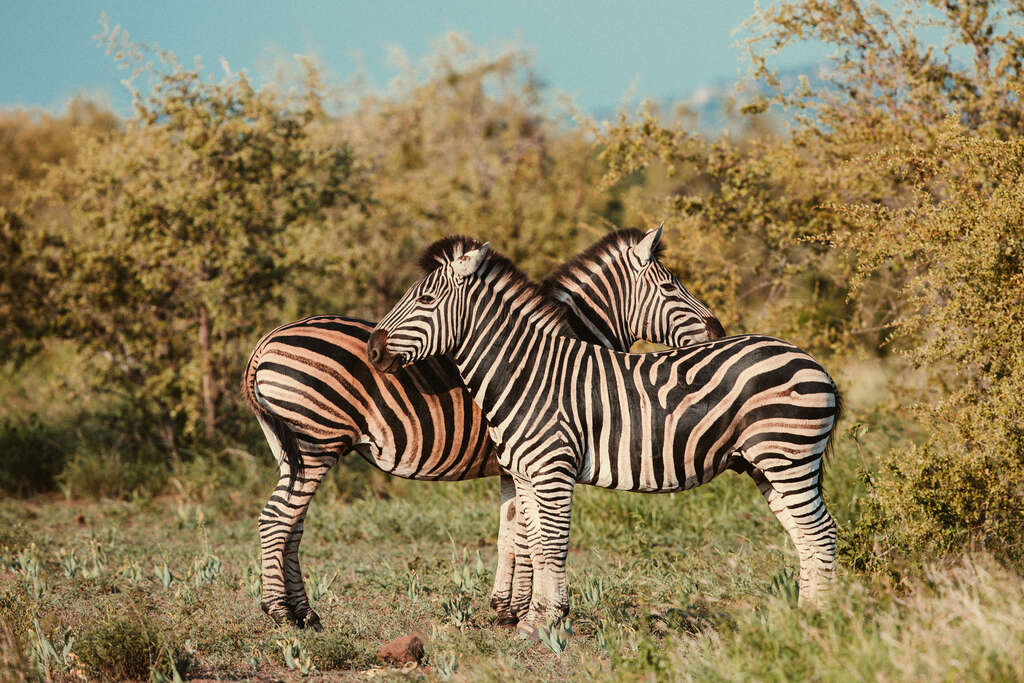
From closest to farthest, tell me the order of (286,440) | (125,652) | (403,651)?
(125,652) < (403,651) < (286,440)

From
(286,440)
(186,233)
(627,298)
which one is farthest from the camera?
(186,233)

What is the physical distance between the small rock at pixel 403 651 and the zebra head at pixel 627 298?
2.20 m

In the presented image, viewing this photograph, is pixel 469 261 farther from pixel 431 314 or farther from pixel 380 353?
pixel 380 353

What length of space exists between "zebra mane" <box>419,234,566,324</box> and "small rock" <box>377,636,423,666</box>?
203 centimetres

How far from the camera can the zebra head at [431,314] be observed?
17.4 ft

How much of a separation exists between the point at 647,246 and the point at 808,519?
1989 millimetres

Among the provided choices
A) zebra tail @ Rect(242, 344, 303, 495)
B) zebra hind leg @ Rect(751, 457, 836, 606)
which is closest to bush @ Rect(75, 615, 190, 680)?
zebra tail @ Rect(242, 344, 303, 495)

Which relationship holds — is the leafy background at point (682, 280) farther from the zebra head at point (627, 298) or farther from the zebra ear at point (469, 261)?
the zebra ear at point (469, 261)

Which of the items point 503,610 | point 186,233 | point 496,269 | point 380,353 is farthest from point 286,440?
point 186,233

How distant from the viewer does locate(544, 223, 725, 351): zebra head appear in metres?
5.97

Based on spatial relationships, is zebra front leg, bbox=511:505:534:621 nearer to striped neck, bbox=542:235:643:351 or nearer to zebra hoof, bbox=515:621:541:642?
zebra hoof, bbox=515:621:541:642

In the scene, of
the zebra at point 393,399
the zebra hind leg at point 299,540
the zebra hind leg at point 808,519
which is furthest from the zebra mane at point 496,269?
the zebra hind leg at point 808,519

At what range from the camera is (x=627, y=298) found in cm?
604

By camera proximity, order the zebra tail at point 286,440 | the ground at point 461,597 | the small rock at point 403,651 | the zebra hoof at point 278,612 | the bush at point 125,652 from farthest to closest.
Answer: the zebra hoof at point 278,612
the zebra tail at point 286,440
the small rock at point 403,651
the bush at point 125,652
the ground at point 461,597
